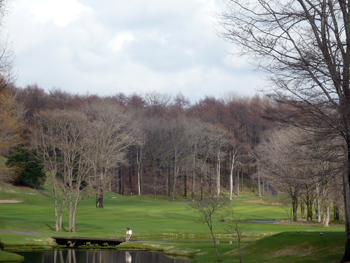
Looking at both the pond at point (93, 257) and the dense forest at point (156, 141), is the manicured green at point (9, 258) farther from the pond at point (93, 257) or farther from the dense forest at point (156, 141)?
the dense forest at point (156, 141)

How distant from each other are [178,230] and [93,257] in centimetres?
1218

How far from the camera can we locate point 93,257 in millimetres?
24438

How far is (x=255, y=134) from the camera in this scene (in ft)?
252

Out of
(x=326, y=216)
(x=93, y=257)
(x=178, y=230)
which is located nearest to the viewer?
(x=93, y=257)

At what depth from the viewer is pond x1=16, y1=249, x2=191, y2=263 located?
75.3ft

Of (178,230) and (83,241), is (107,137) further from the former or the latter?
(83,241)

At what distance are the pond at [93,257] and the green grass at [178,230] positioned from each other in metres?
1.43

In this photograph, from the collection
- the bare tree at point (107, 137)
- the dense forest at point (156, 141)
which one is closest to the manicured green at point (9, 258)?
the bare tree at point (107, 137)

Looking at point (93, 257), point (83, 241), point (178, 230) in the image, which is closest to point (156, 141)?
point (178, 230)

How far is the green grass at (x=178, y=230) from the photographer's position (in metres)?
19.5

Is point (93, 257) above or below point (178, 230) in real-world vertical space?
below

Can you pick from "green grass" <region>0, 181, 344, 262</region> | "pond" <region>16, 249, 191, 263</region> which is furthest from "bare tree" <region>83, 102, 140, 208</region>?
"pond" <region>16, 249, 191, 263</region>

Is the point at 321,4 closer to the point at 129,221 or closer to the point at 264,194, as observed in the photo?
the point at 129,221

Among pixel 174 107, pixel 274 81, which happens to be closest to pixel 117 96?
pixel 174 107
